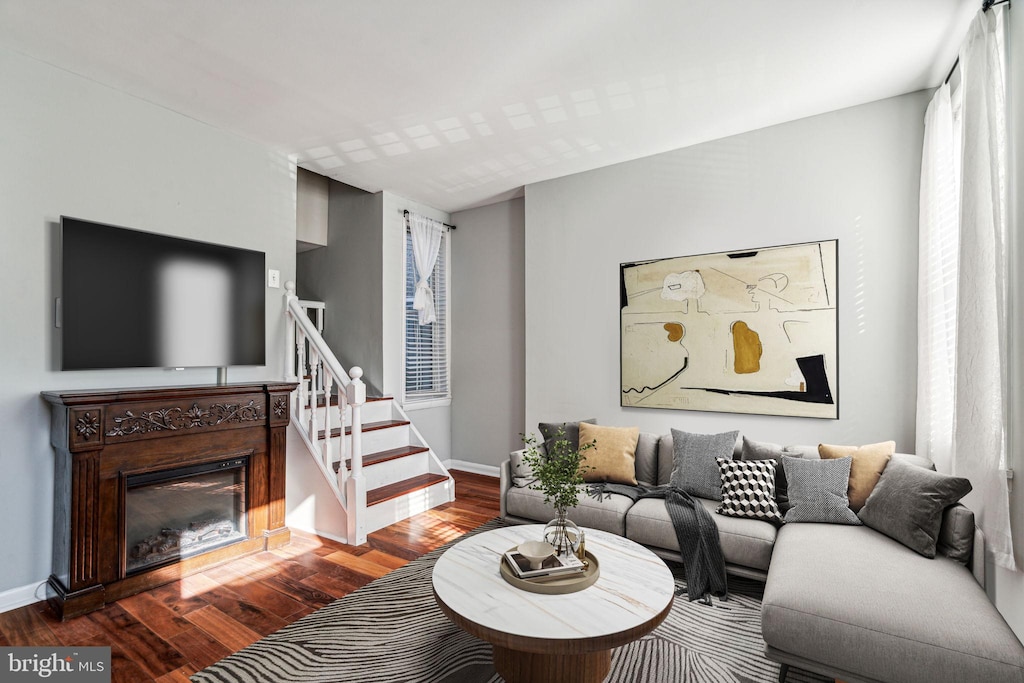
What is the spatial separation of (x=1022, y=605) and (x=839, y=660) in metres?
0.64

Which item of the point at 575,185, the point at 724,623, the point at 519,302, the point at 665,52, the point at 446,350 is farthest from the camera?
the point at 446,350

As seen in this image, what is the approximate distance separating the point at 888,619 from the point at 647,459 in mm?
1744

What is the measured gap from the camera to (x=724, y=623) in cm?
231

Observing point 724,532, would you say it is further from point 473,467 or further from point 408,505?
point 473,467

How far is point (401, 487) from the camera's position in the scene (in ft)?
12.8

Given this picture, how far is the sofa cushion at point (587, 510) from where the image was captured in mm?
2926

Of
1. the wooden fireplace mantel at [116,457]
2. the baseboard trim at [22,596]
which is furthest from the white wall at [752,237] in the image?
the baseboard trim at [22,596]

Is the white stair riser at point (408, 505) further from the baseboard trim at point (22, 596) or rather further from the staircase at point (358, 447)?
the baseboard trim at point (22, 596)

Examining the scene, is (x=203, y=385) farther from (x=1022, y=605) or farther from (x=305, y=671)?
(x=1022, y=605)

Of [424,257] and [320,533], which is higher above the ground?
[424,257]

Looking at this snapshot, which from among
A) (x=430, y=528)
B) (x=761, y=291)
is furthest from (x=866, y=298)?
(x=430, y=528)

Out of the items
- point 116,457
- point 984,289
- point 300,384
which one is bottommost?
point 116,457

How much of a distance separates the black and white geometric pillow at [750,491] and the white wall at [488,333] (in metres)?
2.40

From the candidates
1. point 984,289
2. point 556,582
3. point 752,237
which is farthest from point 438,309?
point 984,289
